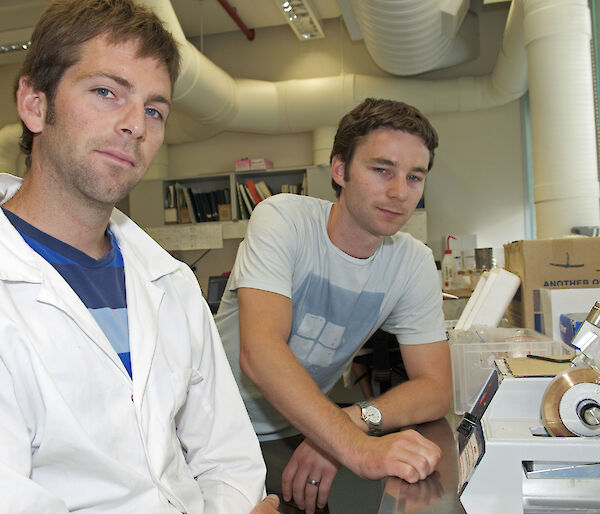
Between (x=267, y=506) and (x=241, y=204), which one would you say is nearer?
(x=267, y=506)

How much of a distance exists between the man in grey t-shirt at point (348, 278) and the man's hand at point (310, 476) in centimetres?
6

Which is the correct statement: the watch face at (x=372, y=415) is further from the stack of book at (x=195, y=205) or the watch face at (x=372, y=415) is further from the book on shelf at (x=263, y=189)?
the stack of book at (x=195, y=205)

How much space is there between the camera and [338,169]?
5.32 feet

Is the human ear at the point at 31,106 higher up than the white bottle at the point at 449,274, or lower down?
higher up

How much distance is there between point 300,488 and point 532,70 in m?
2.46

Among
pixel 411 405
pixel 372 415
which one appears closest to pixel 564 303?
pixel 411 405

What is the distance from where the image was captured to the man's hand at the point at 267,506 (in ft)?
3.10

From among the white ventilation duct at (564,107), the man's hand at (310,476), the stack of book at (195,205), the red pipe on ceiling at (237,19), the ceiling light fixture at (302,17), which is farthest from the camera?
the stack of book at (195,205)

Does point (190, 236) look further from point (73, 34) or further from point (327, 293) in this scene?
point (73, 34)

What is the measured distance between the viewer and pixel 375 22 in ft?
10.0

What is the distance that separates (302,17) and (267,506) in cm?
379

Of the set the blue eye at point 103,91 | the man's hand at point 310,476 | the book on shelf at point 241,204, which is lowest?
the man's hand at point 310,476

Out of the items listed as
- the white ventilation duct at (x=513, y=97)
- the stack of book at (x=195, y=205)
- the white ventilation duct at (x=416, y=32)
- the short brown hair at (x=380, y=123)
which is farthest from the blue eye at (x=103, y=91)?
the stack of book at (x=195, y=205)

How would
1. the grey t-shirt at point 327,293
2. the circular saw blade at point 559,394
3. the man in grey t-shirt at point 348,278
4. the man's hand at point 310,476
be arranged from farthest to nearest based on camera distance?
the grey t-shirt at point 327,293
the man in grey t-shirt at point 348,278
the man's hand at point 310,476
the circular saw blade at point 559,394
